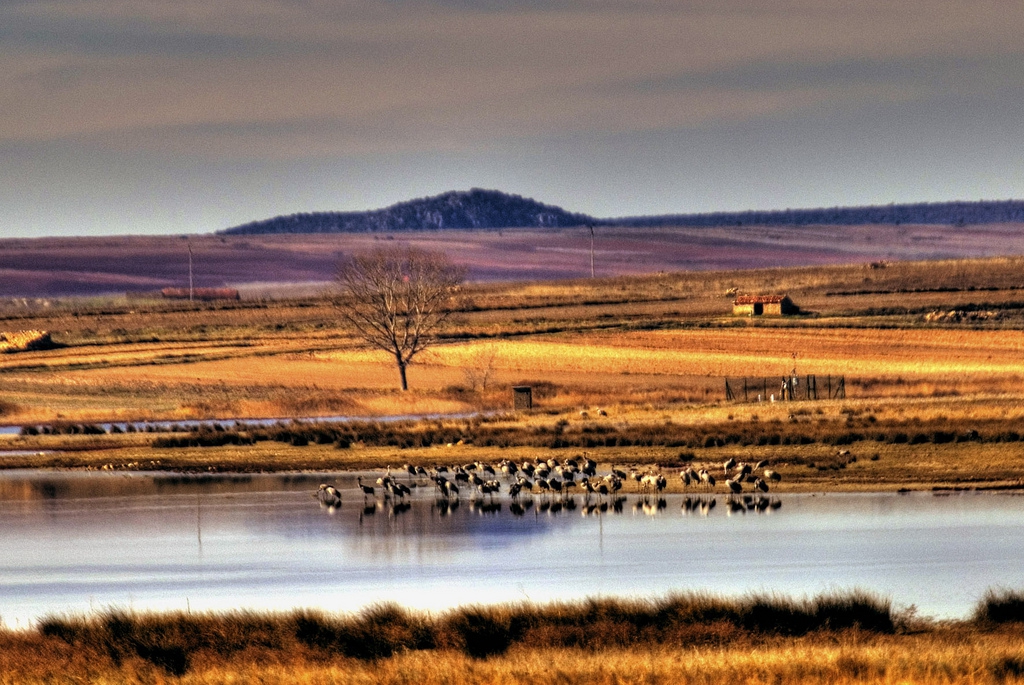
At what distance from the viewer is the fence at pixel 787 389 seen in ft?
181

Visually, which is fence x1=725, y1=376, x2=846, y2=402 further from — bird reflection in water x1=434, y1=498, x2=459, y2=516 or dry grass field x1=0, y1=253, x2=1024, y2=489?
bird reflection in water x1=434, y1=498, x2=459, y2=516

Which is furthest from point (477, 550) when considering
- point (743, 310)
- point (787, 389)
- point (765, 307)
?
point (765, 307)

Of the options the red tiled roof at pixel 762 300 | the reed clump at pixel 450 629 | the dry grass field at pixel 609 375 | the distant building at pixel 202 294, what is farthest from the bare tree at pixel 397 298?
the distant building at pixel 202 294

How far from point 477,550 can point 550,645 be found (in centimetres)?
931

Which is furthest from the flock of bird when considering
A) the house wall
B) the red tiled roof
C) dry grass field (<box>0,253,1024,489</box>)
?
the red tiled roof

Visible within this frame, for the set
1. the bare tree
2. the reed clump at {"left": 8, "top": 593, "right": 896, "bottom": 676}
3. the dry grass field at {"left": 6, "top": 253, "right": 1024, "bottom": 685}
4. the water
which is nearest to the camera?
the dry grass field at {"left": 6, "top": 253, "right": 1024, "bottom": 685}

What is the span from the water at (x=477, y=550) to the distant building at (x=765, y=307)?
59563 millimetres

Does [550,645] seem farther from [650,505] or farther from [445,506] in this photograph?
[445,506]

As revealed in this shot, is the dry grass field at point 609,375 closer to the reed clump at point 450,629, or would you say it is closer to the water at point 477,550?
the water at point 477,550

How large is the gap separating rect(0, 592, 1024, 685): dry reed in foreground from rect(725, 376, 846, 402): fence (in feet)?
110

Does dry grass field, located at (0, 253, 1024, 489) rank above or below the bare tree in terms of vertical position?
below

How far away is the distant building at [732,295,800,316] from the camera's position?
309 ft

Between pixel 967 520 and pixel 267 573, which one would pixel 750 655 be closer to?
pixel 267 573

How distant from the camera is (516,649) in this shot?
18938 mm
